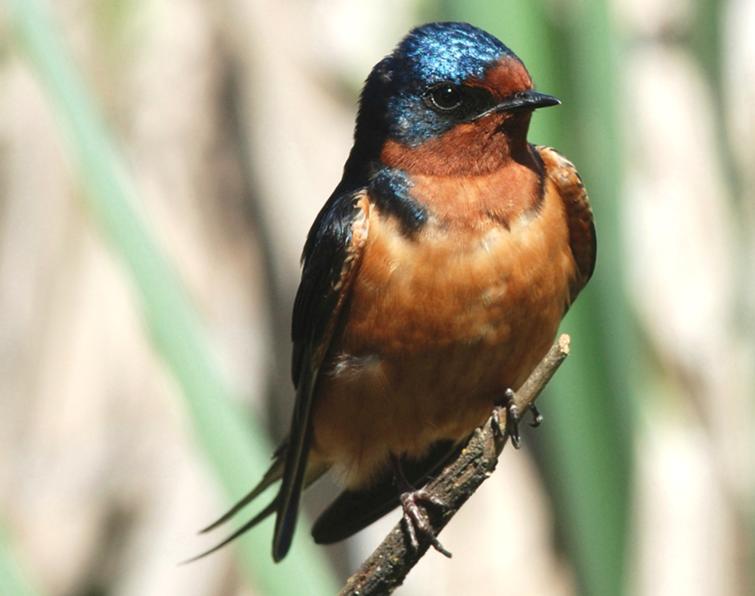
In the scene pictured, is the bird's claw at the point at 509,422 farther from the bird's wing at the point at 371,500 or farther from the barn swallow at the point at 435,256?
the bird's wing at the point at 371,500

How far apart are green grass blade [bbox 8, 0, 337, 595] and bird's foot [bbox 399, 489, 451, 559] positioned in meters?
0.12

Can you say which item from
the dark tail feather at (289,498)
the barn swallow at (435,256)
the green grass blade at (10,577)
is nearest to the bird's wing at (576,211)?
the barn swallow at (435,256)

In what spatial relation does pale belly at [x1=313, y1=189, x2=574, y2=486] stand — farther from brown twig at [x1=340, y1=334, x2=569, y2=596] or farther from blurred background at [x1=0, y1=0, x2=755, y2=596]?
blurred background at [x1=0, y1=0, x2=755, y2=596]

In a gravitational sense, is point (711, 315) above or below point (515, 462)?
above

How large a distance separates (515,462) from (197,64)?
92 centimetres

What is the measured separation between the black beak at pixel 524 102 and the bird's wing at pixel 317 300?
212mm

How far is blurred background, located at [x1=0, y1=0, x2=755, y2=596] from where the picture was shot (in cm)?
256

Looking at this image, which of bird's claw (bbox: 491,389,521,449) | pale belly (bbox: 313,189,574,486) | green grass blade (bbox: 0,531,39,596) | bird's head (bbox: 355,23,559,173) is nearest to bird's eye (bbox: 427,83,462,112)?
bird's head (bbox: 355,23,559,173)

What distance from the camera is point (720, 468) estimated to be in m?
2.58

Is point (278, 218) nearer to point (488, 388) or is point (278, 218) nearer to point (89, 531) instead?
point (89, 531)

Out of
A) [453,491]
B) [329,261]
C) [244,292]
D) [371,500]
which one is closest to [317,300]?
[329,261]

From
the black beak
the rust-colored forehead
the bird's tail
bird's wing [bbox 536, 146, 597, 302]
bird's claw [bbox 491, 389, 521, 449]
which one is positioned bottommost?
the bird's tail

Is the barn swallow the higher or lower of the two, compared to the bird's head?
lower

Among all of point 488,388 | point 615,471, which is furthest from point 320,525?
point 615,471
